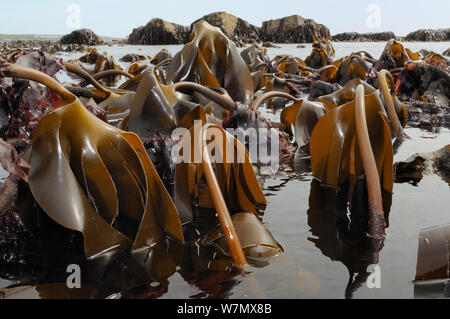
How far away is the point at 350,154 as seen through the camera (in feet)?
6.19

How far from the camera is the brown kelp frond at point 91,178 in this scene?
1.30 meters

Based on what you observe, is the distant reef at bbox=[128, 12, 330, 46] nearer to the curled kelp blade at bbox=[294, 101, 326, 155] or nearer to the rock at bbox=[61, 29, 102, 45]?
the rock at bbox=[61, 29, 102, 45]

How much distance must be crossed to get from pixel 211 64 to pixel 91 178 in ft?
6.41

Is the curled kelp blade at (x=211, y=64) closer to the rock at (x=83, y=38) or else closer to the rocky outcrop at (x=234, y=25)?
the rock at (x=83, y=38)

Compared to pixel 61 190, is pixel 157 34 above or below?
above

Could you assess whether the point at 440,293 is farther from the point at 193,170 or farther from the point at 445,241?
the point at 193,170

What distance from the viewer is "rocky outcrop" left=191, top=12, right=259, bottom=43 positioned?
4257 centimetres

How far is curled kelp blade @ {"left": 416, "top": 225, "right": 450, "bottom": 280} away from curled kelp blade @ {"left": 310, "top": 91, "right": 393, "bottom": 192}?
1.80 feet

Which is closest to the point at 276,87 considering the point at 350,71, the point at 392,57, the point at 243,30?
the point at 350,71

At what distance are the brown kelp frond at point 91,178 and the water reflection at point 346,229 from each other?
0.52 m

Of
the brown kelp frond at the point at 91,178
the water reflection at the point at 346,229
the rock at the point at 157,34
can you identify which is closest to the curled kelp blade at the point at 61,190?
the brown kelp frond at the point at 91,178

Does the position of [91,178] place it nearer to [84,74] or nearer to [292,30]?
[84,74]

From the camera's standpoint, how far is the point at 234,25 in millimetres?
44500
